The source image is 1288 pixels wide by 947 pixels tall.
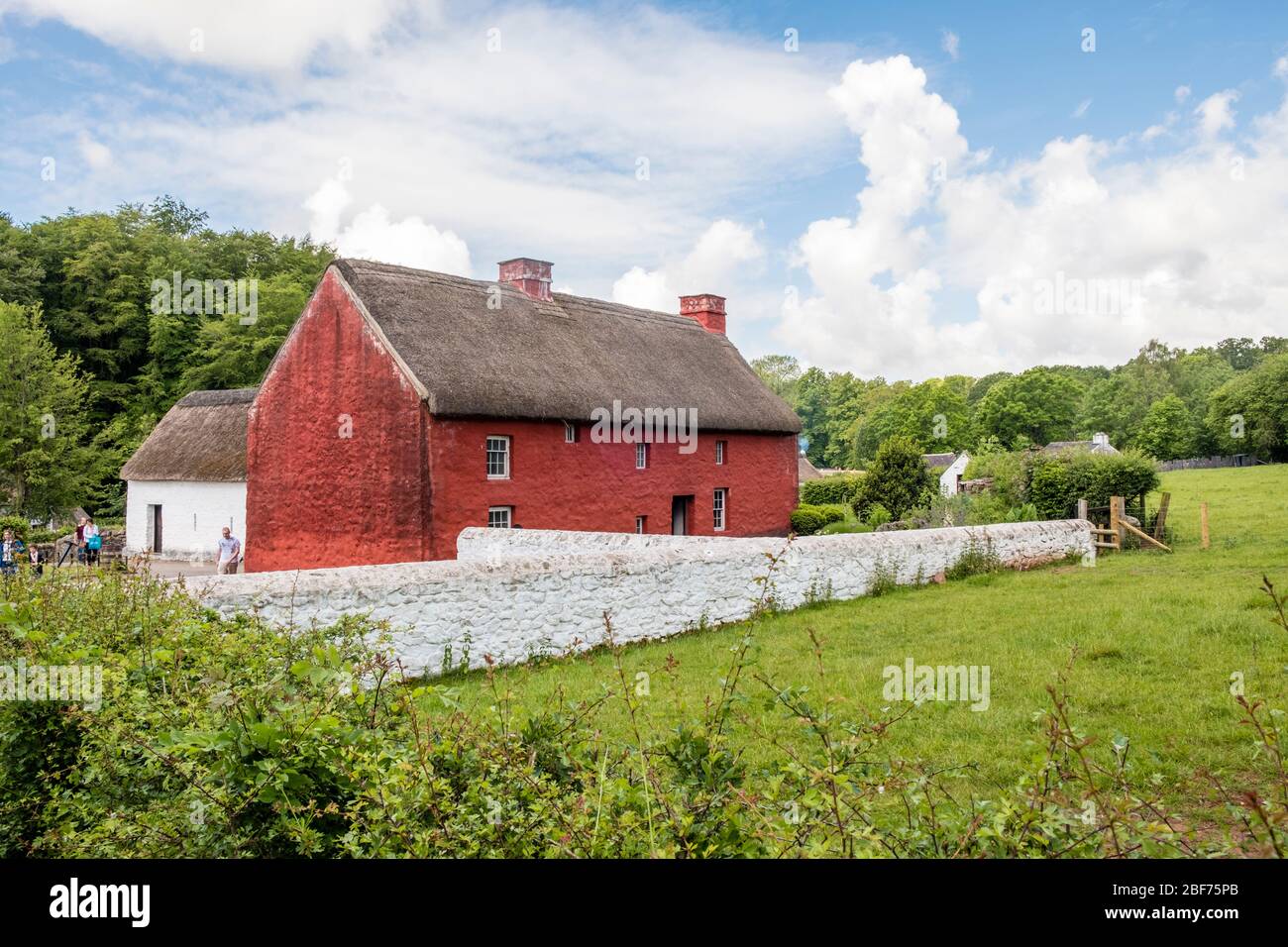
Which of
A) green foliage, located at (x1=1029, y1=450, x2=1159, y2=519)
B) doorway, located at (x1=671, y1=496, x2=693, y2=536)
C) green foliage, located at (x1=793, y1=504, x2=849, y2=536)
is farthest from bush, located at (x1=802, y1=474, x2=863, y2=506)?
green foliage, located at (x1=1029, y1=450, x2=1159, y2=519)

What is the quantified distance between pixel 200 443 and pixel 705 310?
18.1 meters

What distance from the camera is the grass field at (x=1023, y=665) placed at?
281 inches

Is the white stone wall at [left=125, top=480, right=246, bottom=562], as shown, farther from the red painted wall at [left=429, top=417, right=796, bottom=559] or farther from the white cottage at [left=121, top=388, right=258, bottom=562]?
the red painted wall at [left=429, top=417, right=796, bottom=559]

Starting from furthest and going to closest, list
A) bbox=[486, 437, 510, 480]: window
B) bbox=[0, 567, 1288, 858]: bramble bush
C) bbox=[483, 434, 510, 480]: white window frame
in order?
bbox=[486, 437, 510, 480]: window < bbox=[483, 434, 510, 480]: white window frame < bbox=[0, 567, 1288, 858]: bramble bush

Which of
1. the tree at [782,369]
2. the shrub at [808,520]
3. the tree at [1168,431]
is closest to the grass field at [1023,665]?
the shrub at [808,520]

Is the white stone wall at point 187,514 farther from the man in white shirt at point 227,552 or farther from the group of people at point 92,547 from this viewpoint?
the man in white shirt at point 227,552

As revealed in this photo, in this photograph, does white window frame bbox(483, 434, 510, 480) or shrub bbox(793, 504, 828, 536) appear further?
shrub bbox(793, 504, 828, 536)

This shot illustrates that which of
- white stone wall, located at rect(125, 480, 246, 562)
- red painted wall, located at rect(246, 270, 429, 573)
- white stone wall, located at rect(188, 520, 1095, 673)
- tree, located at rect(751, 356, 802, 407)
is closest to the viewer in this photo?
white stone wall, located at rect(188, 520, 1095, 673)

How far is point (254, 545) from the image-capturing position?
78.1 ft

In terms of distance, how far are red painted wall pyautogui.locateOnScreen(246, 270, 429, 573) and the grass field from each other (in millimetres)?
9705

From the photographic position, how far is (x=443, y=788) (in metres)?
3.62

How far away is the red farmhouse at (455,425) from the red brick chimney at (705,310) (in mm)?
6253

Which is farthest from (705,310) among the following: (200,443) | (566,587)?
(566,587)

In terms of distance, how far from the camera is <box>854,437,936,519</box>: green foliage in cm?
2902
